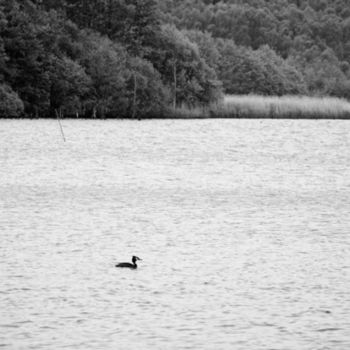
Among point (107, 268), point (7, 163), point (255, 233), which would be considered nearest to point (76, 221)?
point (255, 233)

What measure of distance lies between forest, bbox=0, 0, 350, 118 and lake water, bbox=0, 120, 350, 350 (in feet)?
62.0

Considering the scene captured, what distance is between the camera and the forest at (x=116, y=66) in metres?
67.5

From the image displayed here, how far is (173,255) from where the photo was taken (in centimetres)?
1500

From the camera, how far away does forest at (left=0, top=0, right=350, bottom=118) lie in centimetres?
6750

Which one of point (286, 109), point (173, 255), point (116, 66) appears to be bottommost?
point (173, 255)

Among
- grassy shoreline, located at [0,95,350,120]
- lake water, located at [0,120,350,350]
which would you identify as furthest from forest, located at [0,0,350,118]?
lake water, located at [0,120,350,350]

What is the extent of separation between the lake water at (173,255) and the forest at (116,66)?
62.0 feet

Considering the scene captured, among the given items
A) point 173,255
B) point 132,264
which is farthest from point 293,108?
point 132,264

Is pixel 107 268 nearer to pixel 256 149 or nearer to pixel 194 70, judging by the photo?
pixel 256 149

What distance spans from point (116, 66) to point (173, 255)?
59393 mm

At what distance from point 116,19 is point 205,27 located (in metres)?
69.4

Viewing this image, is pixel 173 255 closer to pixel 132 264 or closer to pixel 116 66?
pixel 132 264

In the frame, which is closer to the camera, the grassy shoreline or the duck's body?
the duck's body

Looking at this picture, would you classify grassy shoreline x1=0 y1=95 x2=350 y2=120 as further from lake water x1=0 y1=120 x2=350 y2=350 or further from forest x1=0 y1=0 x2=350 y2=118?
lake water x1=0 y1=120 x2=350 y2=350
